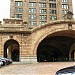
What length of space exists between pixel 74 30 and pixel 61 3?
60418mm

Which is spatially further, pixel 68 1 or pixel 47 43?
pixel 68 1

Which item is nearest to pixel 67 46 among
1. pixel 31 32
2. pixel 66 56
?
pixel 66 56

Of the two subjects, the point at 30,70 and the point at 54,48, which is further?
the point at 54,48

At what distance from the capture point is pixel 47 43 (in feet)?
169

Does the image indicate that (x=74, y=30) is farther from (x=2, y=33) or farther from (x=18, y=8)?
(x=18, y=8)

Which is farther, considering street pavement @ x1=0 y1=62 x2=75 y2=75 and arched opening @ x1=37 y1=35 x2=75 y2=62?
arched opening @ x1=37 y1=35 x2=75 y2=62

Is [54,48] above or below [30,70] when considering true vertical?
above

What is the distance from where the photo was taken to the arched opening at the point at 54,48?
5009cm

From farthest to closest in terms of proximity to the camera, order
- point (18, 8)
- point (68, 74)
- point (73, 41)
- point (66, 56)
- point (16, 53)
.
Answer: point (18, 8), point (16, 53), point (66, 56), point (73, 41), point (68, 74)

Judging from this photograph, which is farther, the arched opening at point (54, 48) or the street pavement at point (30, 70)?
the arched opening at point (54, 48)

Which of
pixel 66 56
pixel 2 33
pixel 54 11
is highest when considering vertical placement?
pixel 54 11

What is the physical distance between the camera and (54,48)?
177ft

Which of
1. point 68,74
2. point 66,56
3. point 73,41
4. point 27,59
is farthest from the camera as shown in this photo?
point 66,56

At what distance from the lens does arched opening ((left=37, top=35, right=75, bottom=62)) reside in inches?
1972
